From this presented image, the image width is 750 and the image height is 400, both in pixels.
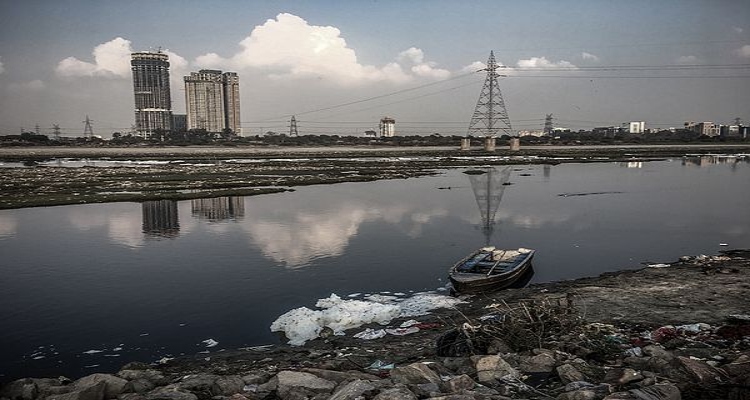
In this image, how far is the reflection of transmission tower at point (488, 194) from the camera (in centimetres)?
3212

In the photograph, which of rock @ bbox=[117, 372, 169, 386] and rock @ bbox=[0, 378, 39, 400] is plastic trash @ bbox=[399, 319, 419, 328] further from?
rock @ bbox=[0, 378, 39, 400]

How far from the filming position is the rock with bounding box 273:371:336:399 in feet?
28.4

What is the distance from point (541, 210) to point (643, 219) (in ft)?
22.9

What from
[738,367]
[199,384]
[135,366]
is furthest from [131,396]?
[738,367]

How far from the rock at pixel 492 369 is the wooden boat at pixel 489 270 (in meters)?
7.45

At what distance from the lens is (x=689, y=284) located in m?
17.2

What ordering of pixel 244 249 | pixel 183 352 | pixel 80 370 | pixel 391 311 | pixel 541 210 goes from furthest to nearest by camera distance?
pixel 541 210, pixel 244 249, pixel 391 311, pixel 183 352, pixel 80 370

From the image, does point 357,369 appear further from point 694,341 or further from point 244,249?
point 244,249

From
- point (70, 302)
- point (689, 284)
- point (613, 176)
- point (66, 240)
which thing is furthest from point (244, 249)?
point (613, 176)

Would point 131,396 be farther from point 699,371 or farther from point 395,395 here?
point 699,371

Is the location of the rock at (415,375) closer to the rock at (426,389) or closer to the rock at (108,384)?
the rock at (426,389)

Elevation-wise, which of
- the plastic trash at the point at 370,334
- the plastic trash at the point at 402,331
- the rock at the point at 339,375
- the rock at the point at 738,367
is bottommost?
the plastic trash at the point at 370,334

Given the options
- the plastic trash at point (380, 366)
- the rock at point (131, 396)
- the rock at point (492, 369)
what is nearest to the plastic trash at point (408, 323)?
the plastic trash at point (380, 366)

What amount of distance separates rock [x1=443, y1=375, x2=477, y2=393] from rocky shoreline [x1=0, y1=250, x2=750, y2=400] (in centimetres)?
2
